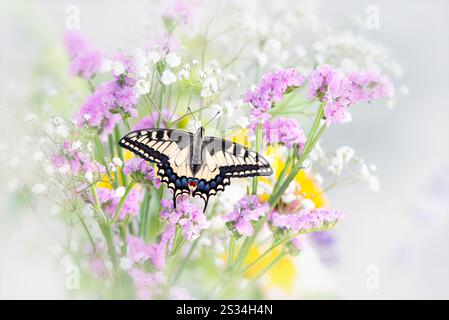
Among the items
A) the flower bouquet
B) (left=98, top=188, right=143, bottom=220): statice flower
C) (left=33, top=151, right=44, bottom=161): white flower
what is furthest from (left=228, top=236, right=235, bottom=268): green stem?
(left=33, top=151, right=44, bottom=161): white flower

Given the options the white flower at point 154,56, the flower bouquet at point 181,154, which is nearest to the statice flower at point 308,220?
the flower bouquet at point 181,154

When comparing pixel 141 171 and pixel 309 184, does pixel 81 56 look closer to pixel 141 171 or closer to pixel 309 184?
pixel 141 171

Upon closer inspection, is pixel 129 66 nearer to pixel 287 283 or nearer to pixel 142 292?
pixel 142 292

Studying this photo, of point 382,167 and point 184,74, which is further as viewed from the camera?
point 382,167

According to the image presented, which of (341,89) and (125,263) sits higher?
(341,89)

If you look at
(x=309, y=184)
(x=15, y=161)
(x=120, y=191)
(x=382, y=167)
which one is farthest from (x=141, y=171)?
(x=382, y=167)

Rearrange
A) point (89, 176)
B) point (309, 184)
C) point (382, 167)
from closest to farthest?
point (89, 176) < point (309, 184) < point (382, 167)
